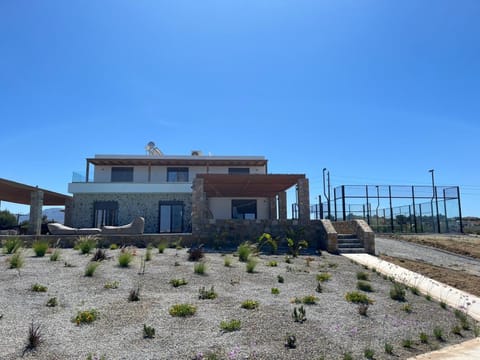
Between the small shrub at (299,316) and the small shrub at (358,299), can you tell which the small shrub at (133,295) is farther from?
the small shrub at (358,299)

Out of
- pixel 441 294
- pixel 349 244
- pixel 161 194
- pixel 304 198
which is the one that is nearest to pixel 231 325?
pixel 441 294

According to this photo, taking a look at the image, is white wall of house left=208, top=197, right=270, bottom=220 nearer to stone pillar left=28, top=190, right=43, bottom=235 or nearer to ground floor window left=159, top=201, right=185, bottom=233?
ground floor window left=159, top=201, right=185, bottom=233

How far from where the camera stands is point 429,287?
762 centimetres

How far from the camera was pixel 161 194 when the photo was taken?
21.9 meters

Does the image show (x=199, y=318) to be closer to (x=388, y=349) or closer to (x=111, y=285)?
(x=111, y=285)

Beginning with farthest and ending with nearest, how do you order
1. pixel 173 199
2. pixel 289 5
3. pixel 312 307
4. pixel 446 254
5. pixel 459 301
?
pixel 173 199 → pixel 446 254 → pixel 289 5 → pixel 459 301 → pixel 312 307

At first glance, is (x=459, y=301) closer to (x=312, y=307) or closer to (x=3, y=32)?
(x=312, y=307)

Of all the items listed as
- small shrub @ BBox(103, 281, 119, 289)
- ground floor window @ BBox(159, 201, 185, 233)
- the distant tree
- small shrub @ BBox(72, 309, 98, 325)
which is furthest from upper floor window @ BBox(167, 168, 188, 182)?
small shrub @ BBox(72, 309, 98, 325)

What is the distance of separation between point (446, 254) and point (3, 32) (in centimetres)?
1677

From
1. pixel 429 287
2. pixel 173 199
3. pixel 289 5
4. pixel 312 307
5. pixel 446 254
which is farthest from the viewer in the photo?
pixel 173 199

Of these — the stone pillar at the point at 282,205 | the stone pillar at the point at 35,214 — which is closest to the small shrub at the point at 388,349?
the stone pillar at the point at 282,205

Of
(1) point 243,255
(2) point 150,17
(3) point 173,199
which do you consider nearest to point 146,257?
(1) point 243,255

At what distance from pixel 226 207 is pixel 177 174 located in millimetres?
4493

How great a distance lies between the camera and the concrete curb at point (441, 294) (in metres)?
4.18
